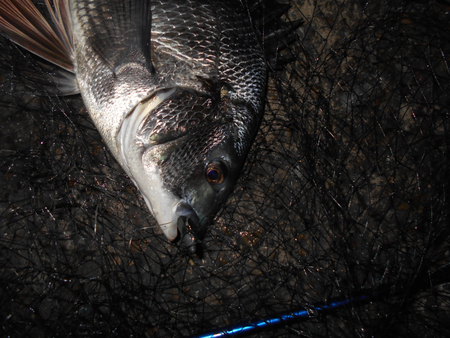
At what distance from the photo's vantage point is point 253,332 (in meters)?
1.95

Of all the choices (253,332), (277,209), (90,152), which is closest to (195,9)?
(90,152)

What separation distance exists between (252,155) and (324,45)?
2.69ft

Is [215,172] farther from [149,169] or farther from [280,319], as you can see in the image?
[280,319]

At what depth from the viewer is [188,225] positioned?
5.30 ft

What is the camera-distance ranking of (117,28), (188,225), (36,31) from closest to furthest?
(188,225), (117,28), (36,31)

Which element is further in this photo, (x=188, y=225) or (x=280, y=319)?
(x=280, y=319)

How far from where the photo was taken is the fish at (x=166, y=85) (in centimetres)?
166

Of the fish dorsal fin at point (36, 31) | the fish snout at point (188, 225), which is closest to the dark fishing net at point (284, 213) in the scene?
the fish dorsal fin at point (36, 31)

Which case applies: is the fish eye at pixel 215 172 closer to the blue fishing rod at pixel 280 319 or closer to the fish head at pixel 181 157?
the fish head at pixel 181 157

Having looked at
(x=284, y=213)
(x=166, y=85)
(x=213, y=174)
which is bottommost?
(x=284, y=213)

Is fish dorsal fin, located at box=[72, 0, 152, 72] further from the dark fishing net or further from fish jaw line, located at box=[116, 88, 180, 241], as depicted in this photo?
the dark fishing net

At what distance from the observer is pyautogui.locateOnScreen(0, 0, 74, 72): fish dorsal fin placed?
1.86 m

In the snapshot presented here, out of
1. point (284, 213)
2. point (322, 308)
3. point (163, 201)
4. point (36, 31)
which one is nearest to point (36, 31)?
point (36, 31)

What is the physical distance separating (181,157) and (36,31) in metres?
1.04
